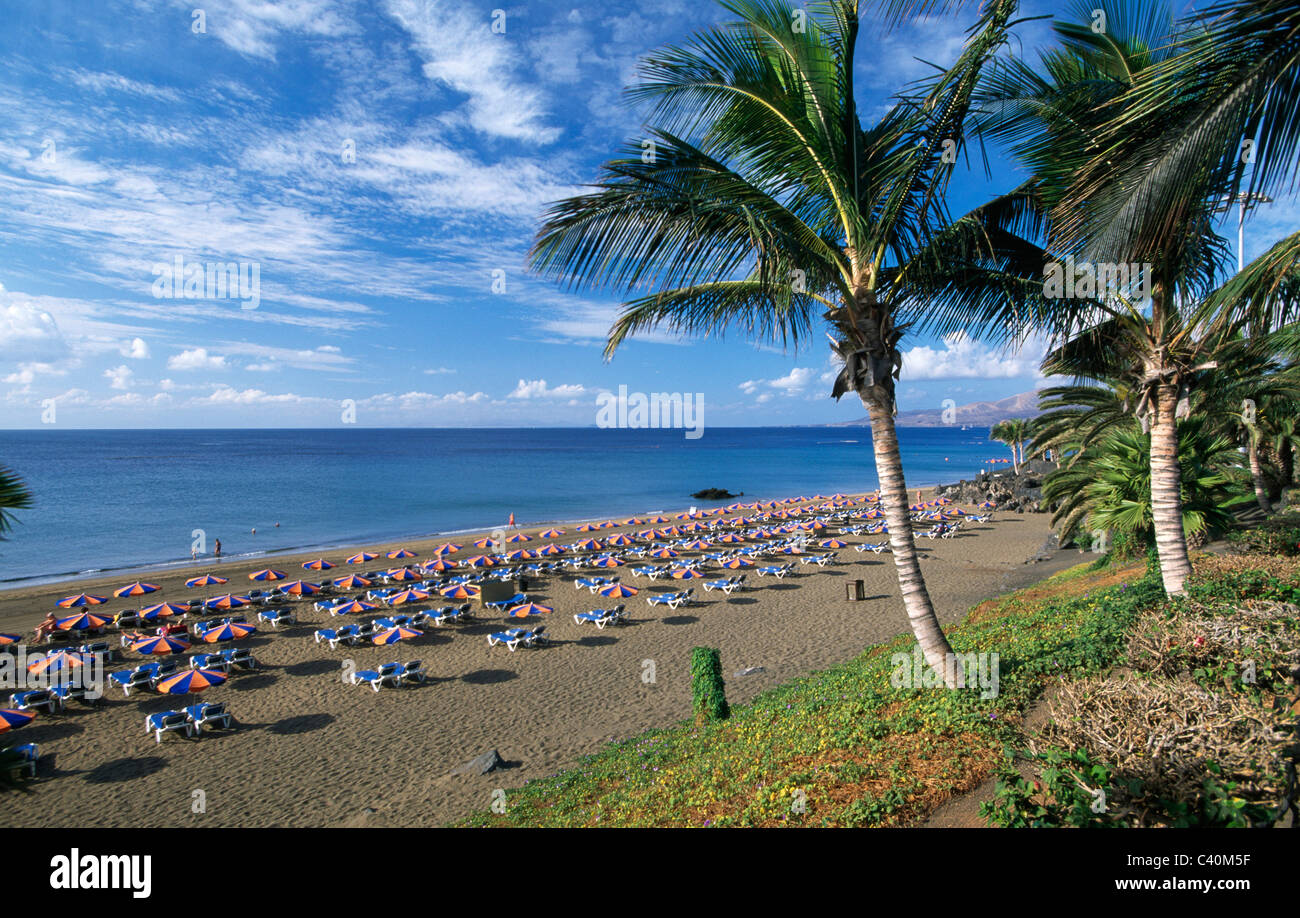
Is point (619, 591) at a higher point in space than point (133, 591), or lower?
higher

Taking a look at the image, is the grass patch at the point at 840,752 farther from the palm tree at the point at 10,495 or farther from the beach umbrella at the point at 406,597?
the beach umbrella at the point at 406,597

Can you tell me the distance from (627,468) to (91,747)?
86.2m

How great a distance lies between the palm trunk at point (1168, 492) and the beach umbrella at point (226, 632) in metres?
20.5

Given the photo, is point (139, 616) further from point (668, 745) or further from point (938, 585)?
point (938, 585)

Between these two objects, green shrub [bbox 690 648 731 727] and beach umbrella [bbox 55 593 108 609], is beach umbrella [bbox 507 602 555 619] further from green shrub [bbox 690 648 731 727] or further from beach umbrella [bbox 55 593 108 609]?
beach umbrella [bbox 55 593 108 609]

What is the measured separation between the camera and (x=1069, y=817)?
335cm

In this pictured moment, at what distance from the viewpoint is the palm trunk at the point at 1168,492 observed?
→ 24.5 feet

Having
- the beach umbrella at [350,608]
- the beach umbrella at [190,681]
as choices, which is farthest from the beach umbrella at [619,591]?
the beach umbrella at [190,681]

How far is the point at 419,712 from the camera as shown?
1292 centimetres

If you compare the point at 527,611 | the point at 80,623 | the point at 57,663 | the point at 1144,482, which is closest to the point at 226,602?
the point at 80,623

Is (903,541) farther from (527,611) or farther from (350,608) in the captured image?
(350,608)

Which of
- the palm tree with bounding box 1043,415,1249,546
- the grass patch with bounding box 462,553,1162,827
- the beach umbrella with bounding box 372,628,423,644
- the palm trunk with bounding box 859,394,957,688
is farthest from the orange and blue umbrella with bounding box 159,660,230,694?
the palm tree with bounding box 1043,415,1249,546

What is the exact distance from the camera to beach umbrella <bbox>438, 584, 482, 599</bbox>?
22.2m
